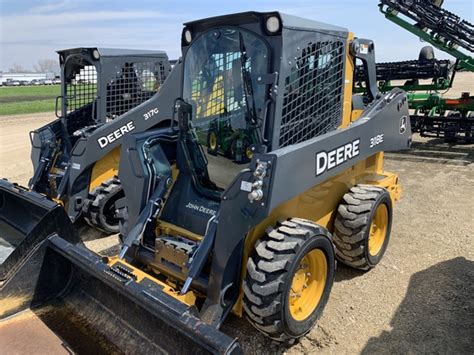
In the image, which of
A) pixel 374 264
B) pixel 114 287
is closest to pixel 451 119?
pixel 374 264

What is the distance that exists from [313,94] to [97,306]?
2.36 m

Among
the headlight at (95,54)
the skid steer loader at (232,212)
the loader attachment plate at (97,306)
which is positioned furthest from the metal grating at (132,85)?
the loader attachment plate at (97,306)

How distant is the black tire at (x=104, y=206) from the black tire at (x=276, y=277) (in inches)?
118

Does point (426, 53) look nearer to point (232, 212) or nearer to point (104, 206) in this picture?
point (104, 206)

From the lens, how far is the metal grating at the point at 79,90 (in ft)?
20.7

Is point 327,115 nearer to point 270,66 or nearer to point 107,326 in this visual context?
point 270,66

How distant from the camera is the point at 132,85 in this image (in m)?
6.37

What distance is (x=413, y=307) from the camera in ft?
12.0

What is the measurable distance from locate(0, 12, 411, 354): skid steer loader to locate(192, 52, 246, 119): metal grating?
1cm

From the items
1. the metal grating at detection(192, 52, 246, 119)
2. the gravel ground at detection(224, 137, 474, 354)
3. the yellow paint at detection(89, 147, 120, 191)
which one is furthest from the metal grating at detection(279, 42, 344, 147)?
the yellow paint at detection(89, 147, 120, 191)

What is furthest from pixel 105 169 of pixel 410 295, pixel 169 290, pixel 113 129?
pixel 410 295

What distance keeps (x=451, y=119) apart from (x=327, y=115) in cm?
708

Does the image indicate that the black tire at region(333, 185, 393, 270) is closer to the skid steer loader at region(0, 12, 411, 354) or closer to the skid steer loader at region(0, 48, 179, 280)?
the skid steer loader at region(0, 12, 411, 354)

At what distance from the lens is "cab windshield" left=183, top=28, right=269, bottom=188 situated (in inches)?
128
